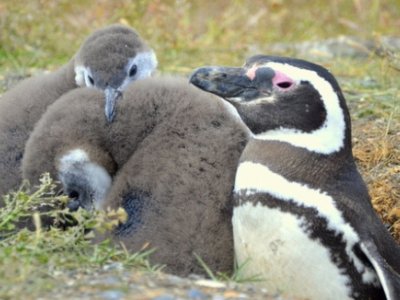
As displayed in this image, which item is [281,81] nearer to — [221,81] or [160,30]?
[221,81]

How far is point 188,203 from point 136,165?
1.01 feet

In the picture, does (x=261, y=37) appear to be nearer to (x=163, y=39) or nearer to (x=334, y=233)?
(x=163, y=39)

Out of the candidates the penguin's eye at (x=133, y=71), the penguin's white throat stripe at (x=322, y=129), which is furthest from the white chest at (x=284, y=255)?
the penguin's eye at (x=133, y=71)

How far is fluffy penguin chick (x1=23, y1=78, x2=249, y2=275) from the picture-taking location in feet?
15.1

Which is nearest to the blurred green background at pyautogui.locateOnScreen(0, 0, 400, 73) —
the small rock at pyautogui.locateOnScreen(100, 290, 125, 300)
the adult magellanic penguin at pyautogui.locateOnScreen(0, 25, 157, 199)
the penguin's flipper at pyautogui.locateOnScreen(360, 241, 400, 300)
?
the adult magellanic penguin at pyautogui.locateOnScreen(0, 25, 157, 199)

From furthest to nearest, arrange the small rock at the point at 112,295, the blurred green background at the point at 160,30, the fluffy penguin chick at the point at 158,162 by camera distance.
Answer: the blurred green background at the point at 160,30 → the fluffy penguin chick at the point at 158,162 → the small rock at the point at 112,295

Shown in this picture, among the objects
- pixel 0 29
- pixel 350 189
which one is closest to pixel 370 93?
→ pixel 350 189

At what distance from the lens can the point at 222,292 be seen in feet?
12.7

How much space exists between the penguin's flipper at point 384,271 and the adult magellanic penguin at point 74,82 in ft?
4.45

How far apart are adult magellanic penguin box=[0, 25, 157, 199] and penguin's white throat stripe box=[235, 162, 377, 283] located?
2.54 ft

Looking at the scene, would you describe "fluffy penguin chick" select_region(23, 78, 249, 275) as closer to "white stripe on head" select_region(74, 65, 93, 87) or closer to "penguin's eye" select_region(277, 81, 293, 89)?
"penguin's eye" select_region(277, 81, 293, 89)

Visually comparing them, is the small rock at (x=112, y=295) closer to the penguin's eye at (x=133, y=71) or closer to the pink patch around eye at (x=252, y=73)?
the pink patch around eye at (x=252, y=73)

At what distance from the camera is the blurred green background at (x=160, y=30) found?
8.67m

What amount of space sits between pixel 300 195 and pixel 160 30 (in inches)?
195
